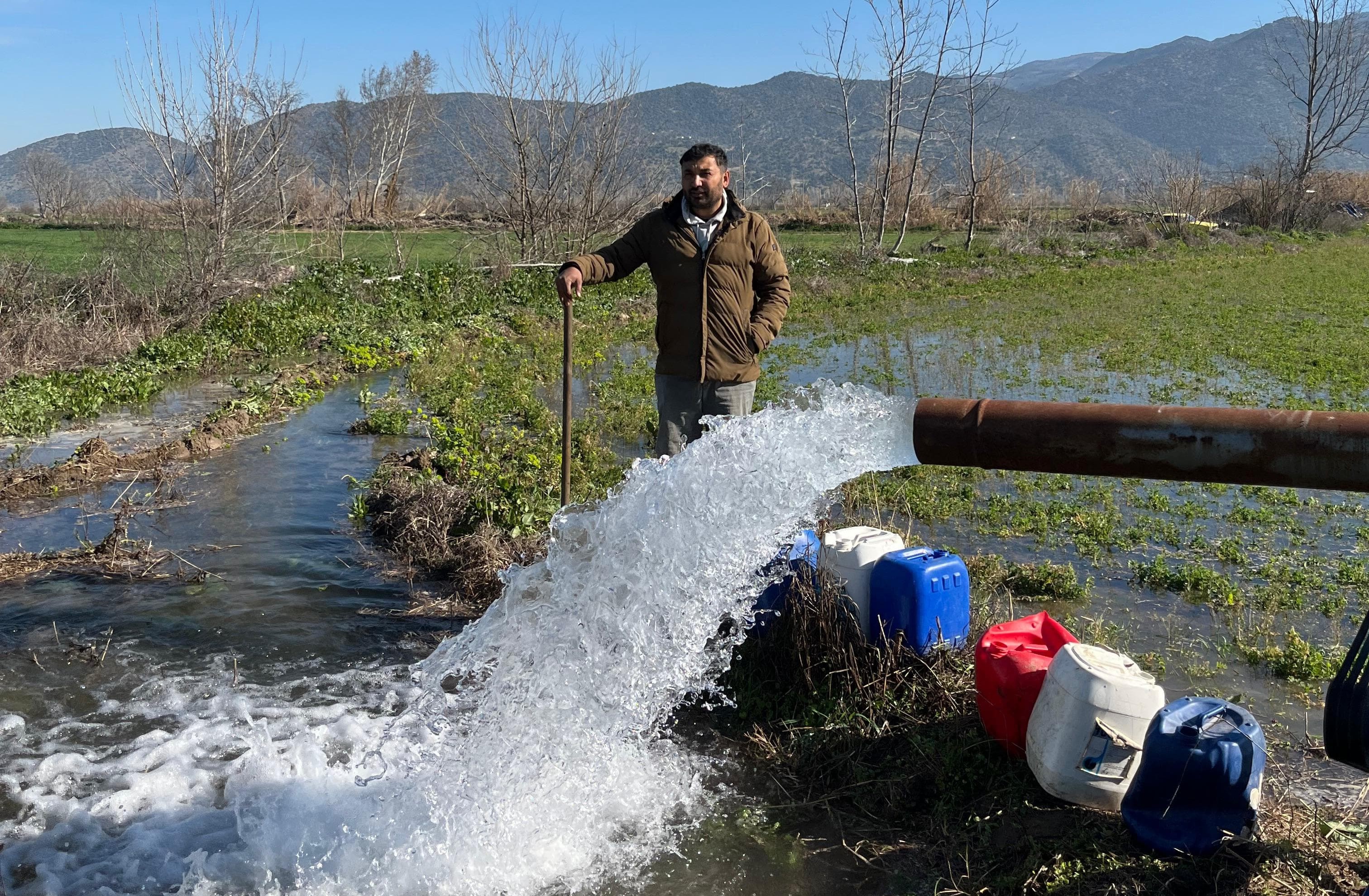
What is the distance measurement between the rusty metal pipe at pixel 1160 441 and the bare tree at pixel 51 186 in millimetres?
45748

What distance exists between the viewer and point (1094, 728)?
3.40 m

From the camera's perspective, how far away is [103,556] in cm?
648

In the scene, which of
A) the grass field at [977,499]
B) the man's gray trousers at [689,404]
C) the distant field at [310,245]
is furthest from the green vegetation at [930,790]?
the distant field at [310,245]

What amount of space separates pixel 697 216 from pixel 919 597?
7.29 feet

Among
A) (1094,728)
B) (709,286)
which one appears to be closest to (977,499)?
(709,286)

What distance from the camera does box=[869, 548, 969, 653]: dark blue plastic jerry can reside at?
169 inches

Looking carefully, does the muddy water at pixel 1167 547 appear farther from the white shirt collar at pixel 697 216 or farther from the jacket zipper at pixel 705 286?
the white shirt collar at pixel 697 216

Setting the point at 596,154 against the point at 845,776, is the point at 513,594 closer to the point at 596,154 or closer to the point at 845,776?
the point at 845,776

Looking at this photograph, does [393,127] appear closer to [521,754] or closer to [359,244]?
[359,244]

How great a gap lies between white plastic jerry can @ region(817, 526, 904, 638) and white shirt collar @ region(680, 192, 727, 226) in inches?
68.0

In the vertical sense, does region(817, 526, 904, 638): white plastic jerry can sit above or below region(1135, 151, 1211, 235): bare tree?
below

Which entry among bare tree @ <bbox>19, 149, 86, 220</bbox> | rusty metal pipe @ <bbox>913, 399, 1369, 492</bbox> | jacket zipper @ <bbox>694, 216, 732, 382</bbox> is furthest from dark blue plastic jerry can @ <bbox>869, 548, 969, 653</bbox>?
bare tree @ <bbox>19, 149, 86, 220</bbox>

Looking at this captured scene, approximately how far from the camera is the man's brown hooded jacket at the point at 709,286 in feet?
17.0

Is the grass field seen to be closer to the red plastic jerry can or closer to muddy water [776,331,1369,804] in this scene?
muddy water [776,331,1369,804]
